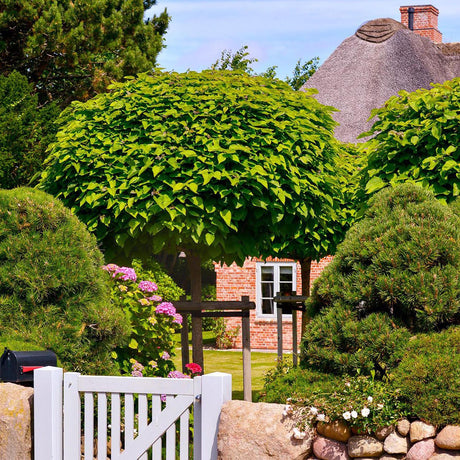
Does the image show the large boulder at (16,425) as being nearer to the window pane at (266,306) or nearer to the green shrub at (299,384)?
the green shrub at (299,384)

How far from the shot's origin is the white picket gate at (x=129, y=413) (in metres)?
4.51

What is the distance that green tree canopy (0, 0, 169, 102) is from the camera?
16.3 m

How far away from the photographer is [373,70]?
21156mm

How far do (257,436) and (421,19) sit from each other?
22.2m

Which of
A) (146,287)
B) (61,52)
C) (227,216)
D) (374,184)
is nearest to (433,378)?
(227,216)

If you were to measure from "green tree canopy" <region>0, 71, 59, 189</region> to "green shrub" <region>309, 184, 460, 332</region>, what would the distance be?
9.73 m

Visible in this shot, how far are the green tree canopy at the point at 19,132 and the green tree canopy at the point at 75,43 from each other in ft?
7.74

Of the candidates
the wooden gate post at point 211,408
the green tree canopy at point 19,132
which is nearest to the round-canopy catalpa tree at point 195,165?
the wooden gate post at point 211,408

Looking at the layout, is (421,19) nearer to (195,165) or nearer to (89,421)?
(195,165)

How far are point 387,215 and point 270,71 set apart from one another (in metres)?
29.2

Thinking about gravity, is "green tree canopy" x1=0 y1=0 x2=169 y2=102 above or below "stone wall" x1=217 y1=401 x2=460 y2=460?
above

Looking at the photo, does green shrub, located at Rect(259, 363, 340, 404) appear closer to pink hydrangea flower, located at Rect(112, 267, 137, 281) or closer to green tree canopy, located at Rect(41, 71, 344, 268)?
green tree canopy, located at Rect(41, 71, 344, 268)

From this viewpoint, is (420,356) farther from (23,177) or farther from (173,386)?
(23,177)

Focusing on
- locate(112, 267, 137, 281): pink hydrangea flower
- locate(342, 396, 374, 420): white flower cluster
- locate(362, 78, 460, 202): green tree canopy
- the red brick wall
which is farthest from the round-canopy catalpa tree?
the red brick wall
